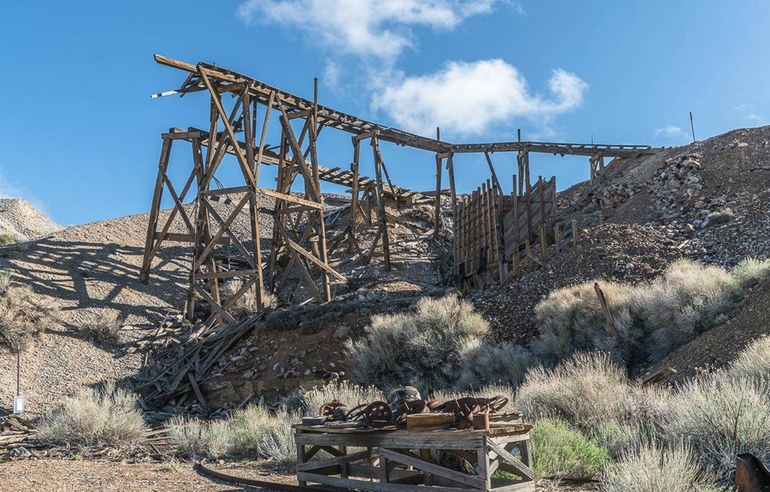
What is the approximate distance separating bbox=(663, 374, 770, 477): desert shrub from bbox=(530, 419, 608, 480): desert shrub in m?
0.76

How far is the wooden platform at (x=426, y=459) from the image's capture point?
6278 mm

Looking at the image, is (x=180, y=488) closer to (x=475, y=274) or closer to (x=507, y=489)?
(x=507, y=489)

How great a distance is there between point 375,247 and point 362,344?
10.3 meters

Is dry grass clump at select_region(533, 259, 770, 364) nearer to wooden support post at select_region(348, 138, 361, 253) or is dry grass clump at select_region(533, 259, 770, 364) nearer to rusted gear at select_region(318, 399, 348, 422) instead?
rusted gear at select_region(318, 399, 348, 422)

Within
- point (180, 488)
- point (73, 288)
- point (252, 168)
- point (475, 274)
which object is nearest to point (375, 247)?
point (475, 274)

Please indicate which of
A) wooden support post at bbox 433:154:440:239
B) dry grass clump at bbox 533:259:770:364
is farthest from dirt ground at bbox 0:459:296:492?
wooden support post at bbox 433:154:440:239

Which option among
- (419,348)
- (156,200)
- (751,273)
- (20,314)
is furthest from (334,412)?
(156,200)

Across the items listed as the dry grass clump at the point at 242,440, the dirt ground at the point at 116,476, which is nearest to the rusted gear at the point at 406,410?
the dirt ground at the point at 116,476

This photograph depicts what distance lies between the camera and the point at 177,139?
22.6 m

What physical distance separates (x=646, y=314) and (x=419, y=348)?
4496 mm

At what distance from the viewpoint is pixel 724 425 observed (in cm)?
691

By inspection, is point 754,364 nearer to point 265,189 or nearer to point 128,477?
point 128,477

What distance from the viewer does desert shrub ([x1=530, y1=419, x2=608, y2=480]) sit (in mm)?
7434

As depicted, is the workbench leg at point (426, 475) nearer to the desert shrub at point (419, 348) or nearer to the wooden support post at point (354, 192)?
the desert shrub at point (419, 348)
